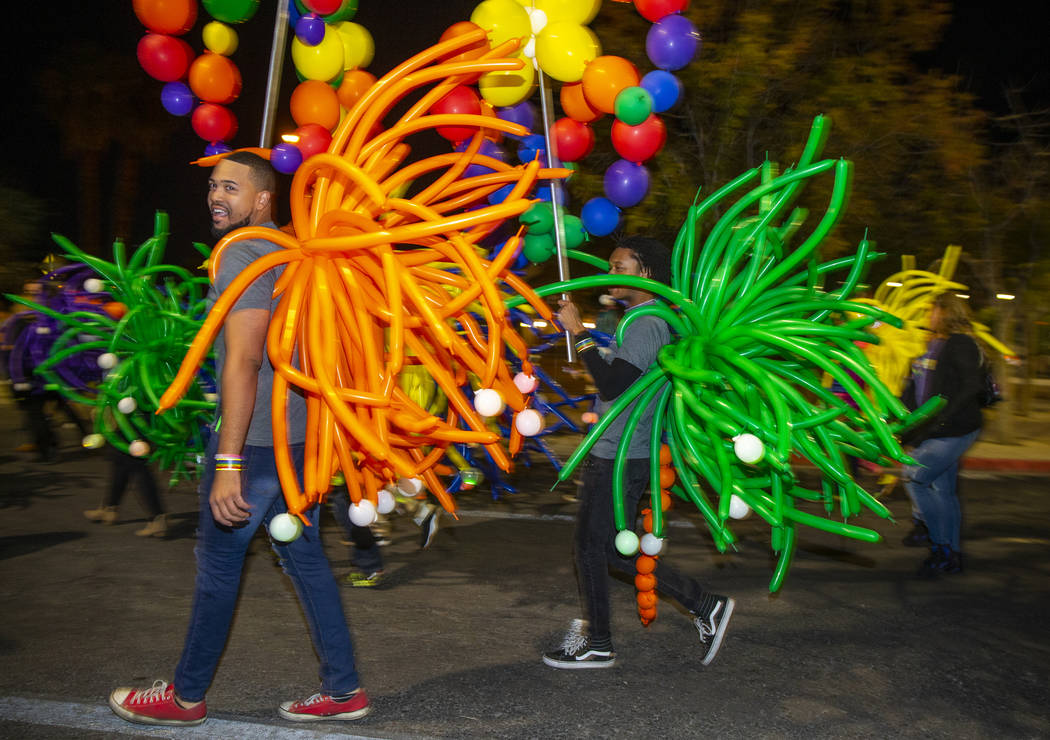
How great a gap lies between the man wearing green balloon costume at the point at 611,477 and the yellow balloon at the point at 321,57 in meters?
2.47

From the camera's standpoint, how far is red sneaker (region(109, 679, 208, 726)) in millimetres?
3033

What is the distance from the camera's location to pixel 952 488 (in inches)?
220

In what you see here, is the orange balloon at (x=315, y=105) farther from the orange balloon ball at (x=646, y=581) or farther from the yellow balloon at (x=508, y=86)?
the orange balloon ball at (x=646, y=581)

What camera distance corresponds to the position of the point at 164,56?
5.37 m

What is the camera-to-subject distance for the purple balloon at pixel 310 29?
503cm

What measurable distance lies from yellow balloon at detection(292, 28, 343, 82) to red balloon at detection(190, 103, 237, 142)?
1.84ft

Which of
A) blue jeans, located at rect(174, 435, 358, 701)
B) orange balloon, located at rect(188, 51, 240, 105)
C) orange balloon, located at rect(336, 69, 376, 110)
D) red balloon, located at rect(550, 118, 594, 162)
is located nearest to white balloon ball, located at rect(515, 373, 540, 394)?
blue jeans, located at rect(174, 435, 358, 701)

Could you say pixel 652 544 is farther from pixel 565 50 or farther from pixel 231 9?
pixel 231 9

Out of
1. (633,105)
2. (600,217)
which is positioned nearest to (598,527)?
(600,217)

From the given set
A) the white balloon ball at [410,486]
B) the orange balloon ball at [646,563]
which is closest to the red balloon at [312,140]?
the white balloon ball at [410,486]

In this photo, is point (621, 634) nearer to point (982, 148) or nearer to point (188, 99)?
point (188, 99)

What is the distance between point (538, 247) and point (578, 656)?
232cm

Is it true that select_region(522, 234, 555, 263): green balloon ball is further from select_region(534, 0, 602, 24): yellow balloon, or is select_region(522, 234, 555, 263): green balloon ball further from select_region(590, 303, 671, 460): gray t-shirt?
select_region(590, 303, 671, 460): gray t-shirt

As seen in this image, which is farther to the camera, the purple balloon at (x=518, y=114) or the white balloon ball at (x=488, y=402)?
the purple balloon at (x=518, y=114)
